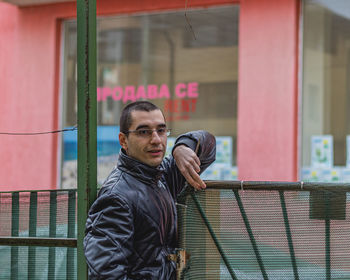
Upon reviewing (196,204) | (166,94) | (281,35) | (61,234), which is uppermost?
(281,35)

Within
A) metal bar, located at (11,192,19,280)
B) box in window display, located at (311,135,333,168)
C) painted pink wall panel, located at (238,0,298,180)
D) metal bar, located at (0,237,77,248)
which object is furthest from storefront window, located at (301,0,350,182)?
metal bar, located at (0,237,77,248)

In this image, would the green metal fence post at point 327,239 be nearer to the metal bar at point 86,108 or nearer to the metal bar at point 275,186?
the metal bar at point 275,186

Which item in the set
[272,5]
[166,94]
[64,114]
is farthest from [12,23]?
[272,5]

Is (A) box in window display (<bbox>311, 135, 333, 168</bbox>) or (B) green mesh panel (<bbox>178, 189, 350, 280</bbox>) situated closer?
(B) green mesh panel (<bbox>178, 189, 350, 280</bbox>)

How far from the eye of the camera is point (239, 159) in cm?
884

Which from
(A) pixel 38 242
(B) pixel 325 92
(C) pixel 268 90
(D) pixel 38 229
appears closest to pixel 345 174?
(B) pixel 325 92

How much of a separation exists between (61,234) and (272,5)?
5.74 m

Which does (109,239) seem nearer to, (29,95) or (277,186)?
(277,186)

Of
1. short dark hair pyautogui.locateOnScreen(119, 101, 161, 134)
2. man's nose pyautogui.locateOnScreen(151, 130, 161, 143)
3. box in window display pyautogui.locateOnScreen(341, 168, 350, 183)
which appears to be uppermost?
short dark hair pyautogui.locateOnScreen(119, 101, 161, 134)

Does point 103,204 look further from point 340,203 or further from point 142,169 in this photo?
point 340,203

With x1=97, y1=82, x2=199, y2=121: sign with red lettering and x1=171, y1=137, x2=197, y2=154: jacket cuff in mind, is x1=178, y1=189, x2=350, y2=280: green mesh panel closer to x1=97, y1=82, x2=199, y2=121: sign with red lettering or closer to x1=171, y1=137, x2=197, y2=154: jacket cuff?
x1=171, y1=137, x2=197, y2=154: jacket cuff

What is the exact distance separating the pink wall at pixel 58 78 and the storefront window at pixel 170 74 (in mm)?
233

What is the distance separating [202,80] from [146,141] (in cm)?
665

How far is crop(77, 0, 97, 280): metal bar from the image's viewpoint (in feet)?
10.1
